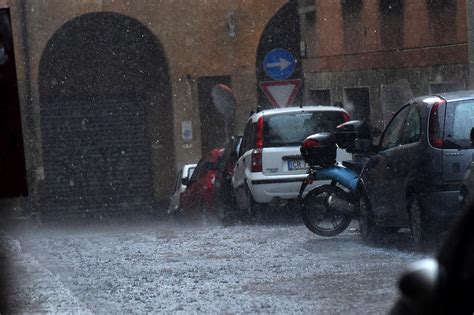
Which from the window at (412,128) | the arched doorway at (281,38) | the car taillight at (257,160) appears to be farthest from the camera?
the arched doorway at (281,38)

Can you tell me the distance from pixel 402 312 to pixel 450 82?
1980 centimetres

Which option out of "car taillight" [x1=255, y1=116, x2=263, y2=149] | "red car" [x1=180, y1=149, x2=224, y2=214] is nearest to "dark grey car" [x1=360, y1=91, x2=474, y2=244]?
"car taillight" [x1=255, y1=116, x2=263, y2=149]

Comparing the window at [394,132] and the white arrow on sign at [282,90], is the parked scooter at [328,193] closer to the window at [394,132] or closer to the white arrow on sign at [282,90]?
the window at [394,132]

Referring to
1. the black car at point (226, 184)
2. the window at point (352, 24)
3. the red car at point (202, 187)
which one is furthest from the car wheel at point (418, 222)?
the window at point (352, 24)

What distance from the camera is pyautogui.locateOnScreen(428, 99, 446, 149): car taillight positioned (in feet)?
36.4

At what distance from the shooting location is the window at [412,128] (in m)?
11.6

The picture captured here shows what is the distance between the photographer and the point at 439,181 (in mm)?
11023

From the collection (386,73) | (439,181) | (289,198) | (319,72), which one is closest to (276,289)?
(439,181)

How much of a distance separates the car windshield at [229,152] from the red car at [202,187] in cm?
5

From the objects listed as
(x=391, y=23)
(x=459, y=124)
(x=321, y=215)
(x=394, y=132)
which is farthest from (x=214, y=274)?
(x=391, y=23)

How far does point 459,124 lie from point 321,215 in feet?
11.9

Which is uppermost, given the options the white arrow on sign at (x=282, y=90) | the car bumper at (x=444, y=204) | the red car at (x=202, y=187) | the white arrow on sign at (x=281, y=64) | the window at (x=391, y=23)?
the window at (x=391, y=23)

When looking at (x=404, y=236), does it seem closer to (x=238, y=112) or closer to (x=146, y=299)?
(x=146, y=299)

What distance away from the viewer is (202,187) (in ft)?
73.6
